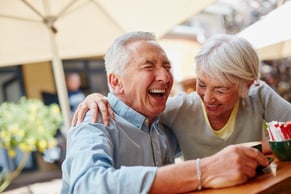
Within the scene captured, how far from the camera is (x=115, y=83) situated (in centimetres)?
156

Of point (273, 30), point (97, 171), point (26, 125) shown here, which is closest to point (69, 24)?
point (273, 30)

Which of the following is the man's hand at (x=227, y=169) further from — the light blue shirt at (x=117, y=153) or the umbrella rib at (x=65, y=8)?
the umbrella rib at (x=65, y=8)

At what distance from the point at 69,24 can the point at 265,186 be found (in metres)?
2.90

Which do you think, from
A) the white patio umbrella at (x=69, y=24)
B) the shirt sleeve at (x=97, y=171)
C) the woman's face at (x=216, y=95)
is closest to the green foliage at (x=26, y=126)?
the white patio umbrella at (x=69, y=24)

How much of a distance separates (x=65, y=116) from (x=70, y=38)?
803mm

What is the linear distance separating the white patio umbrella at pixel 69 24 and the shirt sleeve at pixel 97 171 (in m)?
1.97

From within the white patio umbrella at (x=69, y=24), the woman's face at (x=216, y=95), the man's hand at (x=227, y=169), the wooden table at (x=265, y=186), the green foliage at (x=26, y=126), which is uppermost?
the white patio umbrella at (x=69, y=24)

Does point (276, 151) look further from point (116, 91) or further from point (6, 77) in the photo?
point (6, 77)

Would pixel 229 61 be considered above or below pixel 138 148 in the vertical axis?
above

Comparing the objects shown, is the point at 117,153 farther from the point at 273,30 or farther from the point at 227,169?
the point at 273,30

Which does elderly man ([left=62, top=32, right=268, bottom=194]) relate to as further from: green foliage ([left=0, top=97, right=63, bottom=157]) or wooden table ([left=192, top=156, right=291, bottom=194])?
green foliage ([left=0, top=97, right=63, bottom=157])

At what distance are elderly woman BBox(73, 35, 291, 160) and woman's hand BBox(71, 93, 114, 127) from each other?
0.09m

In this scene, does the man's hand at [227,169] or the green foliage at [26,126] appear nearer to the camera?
the man's hand at [227,169]

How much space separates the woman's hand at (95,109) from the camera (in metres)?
1.37
